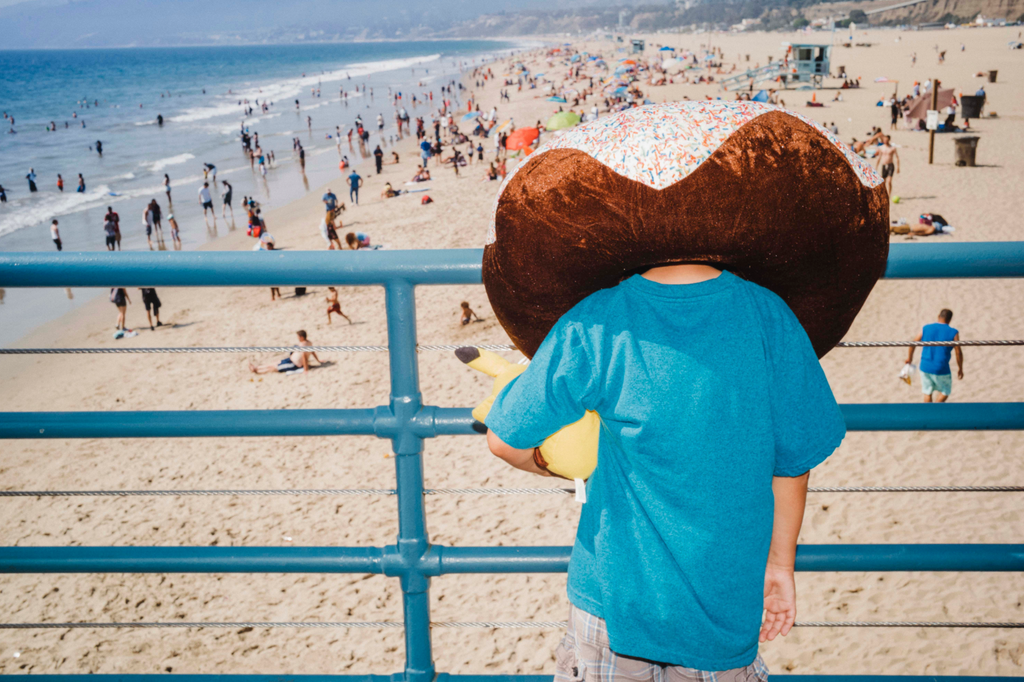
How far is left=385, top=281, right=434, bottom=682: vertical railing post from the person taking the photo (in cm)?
166

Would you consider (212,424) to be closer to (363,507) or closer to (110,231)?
(363,507)

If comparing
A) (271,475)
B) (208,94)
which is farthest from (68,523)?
(208,94)

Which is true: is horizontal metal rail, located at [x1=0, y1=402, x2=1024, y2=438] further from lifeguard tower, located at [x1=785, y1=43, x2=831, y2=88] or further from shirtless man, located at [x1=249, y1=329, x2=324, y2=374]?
lifeguard tower, located at [x1=785, y1=43, x2=831, y2=88]

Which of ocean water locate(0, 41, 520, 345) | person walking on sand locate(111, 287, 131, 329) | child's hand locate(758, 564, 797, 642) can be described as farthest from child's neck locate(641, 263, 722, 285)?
ocean water locate(0, 41, 520, 345)

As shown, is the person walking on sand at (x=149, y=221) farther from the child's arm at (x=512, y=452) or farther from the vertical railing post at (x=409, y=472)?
the child's arm at (x=512, y=452)

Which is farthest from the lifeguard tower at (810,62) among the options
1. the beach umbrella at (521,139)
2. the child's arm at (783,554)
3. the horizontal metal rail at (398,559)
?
the child's arm at (783,554)

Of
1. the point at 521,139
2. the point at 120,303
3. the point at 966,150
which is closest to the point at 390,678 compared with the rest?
A: the point at 120,303

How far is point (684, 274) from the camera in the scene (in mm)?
1241

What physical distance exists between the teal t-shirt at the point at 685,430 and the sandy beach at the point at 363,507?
164 inches

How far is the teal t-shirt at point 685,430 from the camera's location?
3.89 feet

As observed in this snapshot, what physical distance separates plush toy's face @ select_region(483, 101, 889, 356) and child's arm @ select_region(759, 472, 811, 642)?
0.34m

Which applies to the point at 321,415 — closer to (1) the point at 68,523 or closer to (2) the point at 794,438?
(2) the point at 794,438

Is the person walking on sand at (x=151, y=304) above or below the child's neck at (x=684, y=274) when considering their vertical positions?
below

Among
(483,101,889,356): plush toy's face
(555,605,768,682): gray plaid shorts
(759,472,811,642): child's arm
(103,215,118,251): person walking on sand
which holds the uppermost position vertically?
(483,101,889,356): plush toy's face
